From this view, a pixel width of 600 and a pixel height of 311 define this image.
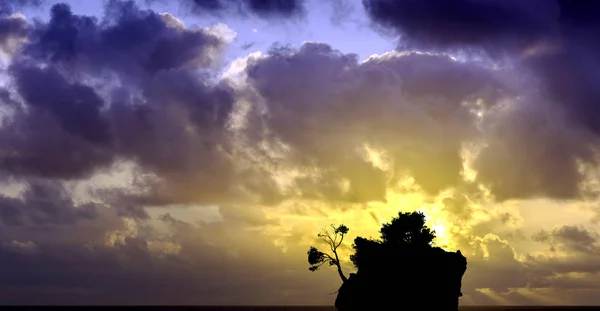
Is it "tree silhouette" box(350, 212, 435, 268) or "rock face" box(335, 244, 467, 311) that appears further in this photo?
"tree silhouette" box(350, 212, 435, 268)

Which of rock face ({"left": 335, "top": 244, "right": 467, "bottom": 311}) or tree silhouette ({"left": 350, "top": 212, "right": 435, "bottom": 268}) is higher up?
tree silhouette ({"left": 350, "top": 212, "right": 435, "bottom": 268})

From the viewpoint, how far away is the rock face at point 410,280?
7869cm

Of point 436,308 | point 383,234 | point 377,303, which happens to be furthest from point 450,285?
point 383,234

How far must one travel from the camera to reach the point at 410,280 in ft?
259

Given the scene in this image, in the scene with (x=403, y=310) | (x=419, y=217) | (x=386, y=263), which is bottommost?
(x=403, y=310)

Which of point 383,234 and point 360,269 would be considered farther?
point 383,234

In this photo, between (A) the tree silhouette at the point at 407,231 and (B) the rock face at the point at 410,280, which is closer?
(B) the rock face at the point at 410,280

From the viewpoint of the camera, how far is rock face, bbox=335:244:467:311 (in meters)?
78.7

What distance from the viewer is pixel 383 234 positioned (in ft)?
304

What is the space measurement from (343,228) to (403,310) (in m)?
13.2

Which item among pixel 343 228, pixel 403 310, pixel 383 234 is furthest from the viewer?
pixel 383 234

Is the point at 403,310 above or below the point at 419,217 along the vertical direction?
below

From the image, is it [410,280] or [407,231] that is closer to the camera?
[410,280]

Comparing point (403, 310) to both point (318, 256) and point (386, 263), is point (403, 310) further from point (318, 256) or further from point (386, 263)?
point (318, 256)
